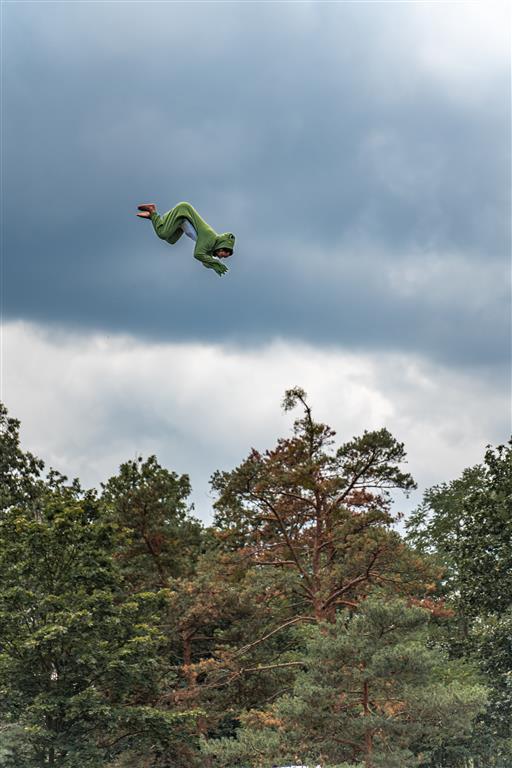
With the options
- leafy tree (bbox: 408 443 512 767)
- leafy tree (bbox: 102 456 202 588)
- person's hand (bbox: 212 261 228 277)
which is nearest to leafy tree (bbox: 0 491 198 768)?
leafy tree (bbox: 102 456 202 588)

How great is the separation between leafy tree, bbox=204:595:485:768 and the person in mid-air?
13.6 meters

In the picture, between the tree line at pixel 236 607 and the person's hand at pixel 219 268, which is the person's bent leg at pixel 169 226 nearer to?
the person's hand at pixel 219 268

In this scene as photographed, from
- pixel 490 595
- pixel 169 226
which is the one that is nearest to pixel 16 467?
pixel 490 595

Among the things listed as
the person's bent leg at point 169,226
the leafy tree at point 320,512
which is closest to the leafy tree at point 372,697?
the leafy tree at point 320,512

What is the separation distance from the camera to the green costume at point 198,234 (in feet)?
21.0

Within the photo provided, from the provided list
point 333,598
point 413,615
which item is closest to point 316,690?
point 413,615

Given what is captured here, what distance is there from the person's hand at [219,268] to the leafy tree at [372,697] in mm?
13548

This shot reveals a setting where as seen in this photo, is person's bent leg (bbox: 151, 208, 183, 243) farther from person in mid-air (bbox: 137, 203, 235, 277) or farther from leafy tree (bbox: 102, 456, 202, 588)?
leafy tree (bbox: 102, 456, 202, 588)

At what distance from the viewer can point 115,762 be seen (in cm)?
2886

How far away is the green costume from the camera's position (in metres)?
6.41

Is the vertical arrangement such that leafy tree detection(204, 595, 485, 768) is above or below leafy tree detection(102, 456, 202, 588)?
below

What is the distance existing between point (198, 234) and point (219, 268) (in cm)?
31

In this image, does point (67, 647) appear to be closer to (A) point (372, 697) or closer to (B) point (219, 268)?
(A) point (372, 697)

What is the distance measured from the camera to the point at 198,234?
654 centimetres
